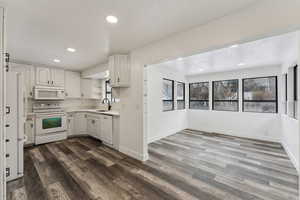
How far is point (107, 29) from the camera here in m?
2.08

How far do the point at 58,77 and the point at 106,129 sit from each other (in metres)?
2.61

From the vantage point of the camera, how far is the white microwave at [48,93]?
3895 mm

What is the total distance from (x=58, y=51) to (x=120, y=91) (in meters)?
1.69

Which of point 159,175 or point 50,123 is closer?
point 159,175

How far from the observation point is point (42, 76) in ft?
13.4

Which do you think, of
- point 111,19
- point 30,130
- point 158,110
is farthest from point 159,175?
point 30,130

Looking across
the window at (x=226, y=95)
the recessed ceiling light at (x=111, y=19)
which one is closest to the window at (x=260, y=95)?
the window at (x=226, y=95)

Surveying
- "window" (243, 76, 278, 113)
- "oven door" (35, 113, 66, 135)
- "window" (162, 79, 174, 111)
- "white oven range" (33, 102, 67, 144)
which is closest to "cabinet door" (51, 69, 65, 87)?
"white oven range" (33, 102, 67, 144)

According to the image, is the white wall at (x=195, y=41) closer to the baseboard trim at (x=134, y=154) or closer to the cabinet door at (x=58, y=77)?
the baseboard trim at (x=134, y=154)

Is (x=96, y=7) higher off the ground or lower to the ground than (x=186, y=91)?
higher

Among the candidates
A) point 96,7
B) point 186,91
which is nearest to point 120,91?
point 96,7

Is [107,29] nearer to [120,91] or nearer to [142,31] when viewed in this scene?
[142,31]

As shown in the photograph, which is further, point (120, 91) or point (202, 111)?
point (202, 111)

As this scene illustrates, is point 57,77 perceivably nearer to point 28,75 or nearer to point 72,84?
point 72,84
